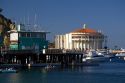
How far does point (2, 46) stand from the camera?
146 meters

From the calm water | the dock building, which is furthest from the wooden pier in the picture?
the calm water

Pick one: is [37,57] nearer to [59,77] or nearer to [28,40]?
[28,40]

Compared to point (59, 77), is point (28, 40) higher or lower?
higher

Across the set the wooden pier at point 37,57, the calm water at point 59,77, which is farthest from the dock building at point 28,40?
the calm water at point 59,77

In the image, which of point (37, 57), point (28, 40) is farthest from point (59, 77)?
point (28, 40)

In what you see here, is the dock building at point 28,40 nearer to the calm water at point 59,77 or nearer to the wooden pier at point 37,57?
the wooden pier at point 37,57

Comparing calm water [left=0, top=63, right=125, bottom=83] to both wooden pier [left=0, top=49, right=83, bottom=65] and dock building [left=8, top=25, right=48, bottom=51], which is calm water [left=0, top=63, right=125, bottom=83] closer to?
wooden pier [left=0, top=49, right=83, bottom=65]

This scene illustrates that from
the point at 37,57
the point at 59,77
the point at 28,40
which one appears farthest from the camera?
the point at 28,40

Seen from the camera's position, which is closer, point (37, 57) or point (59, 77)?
point (59, 77)

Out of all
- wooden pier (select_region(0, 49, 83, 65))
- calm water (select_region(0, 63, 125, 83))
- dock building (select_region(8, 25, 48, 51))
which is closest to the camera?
calm water (select_region(0, 63, 125, 83))

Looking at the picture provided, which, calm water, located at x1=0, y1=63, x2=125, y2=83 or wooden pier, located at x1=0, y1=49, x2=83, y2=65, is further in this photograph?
wooden pier, located at x1=0, y1=49, x2=83, y2=65

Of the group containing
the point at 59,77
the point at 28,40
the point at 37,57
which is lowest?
the point at 59,77

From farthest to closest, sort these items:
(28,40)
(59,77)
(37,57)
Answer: (28,40), (37,57), (59,77)

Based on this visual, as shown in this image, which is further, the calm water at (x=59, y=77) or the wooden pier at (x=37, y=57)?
the wooden pier at (x=37, y=57)
